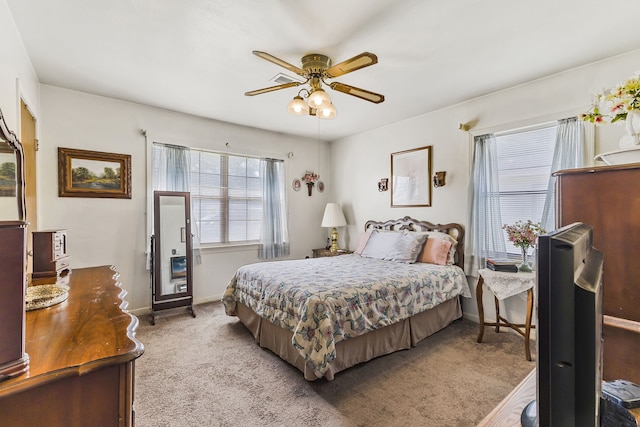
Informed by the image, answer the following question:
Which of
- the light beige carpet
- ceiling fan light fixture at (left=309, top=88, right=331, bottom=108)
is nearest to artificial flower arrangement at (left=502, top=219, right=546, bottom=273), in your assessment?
the light beige carpet

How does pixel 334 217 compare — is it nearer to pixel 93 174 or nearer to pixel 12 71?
pixel 93 174

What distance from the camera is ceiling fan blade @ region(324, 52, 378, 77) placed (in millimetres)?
1948

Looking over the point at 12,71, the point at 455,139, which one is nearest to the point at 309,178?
the point at 455,139

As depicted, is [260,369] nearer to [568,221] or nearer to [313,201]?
[568,221]

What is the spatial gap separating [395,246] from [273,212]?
2034 millimetres

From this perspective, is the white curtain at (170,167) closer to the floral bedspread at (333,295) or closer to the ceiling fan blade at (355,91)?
the floral bedspread at (333,295)

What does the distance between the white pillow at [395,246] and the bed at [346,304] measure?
57 millimetres

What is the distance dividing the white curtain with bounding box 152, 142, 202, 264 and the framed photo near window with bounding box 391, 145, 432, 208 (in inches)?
115

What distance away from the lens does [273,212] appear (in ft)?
15.5

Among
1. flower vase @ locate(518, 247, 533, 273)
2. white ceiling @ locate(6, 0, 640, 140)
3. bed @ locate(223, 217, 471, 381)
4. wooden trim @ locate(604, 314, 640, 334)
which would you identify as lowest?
bed @ locate(223, 217, 471, 381)

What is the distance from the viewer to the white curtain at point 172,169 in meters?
3.77

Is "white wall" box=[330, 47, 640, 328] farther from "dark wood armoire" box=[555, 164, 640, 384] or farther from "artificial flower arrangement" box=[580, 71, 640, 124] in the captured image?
"dark wood armoire" box=[555, 164, 640, 384]

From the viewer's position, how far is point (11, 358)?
2.41 ft

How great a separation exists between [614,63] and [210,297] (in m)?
5.13
